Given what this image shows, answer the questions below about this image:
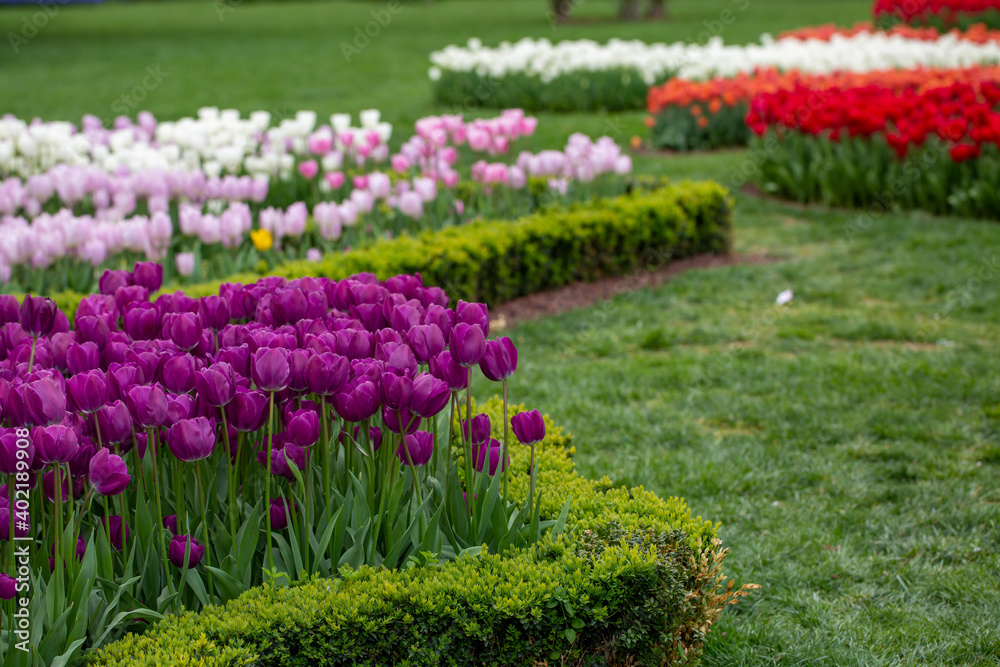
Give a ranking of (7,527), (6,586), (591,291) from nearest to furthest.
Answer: (6,586), (7,527), (591,291)

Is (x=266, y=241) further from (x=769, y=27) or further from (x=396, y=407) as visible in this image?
(x=769, y=27)

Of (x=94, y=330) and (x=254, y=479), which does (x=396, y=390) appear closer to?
(x=254, y=479)

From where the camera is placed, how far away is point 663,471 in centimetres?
453

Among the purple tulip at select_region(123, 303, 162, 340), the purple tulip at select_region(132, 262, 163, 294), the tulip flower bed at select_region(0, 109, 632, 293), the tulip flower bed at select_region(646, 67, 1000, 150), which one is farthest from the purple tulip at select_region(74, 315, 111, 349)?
the tulip flower bed at select_region(646, 67, 1000, 150)

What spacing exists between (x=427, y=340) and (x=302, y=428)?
1.43ft

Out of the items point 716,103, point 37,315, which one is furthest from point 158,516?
point 716,103

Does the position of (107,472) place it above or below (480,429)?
above

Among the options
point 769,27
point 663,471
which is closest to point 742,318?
point 663,471

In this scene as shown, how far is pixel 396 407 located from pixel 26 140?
5981 millimetres

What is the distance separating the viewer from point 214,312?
3.22 m

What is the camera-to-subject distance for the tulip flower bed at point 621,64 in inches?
551

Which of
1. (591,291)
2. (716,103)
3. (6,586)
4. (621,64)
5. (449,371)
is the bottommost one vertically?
(591,291)

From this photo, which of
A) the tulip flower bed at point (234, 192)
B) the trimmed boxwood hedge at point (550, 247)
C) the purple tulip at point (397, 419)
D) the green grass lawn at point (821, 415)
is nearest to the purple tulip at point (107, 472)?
the purple tulip at point (397, 419)

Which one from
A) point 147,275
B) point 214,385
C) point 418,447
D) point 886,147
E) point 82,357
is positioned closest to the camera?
point 214,385
